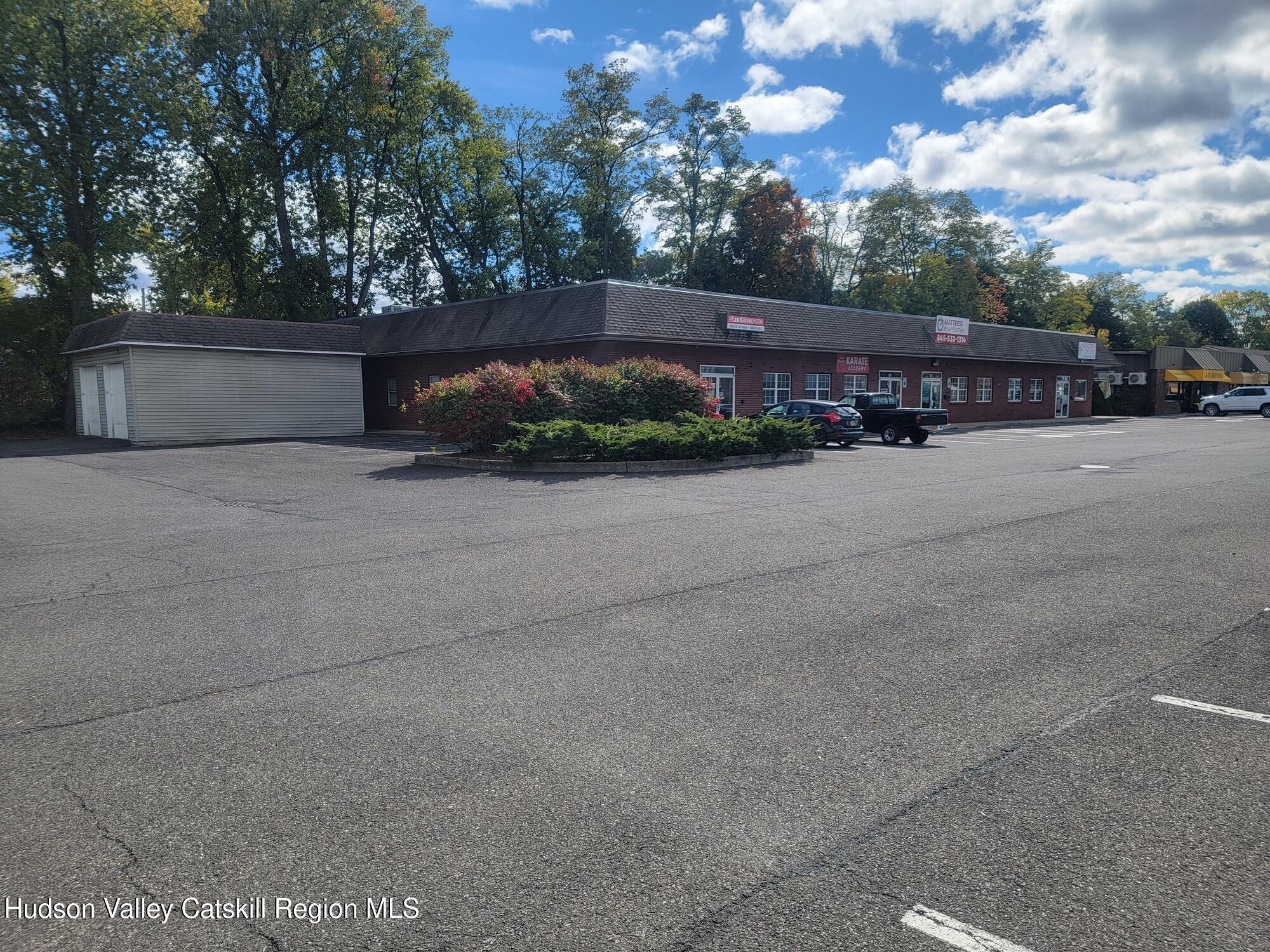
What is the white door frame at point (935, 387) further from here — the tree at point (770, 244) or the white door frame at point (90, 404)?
the white door frame at point (90, 404)

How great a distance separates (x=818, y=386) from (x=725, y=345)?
245 inches

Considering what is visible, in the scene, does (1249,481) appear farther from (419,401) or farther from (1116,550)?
(419,401)

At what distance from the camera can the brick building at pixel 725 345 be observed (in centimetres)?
2855

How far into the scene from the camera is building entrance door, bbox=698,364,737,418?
30.5 metres

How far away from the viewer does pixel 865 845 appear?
3186 millimetres

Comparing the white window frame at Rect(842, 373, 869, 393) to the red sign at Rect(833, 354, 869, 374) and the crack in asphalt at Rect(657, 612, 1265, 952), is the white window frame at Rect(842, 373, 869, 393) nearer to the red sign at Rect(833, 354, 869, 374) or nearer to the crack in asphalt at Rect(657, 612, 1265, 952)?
the red sign at Rect(833, 354, 869, 374)

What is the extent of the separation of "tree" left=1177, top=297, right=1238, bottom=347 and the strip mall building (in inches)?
3412

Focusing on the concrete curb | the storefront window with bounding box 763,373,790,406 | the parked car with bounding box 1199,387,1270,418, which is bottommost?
the concrete curb

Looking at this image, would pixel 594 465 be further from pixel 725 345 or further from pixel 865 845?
pixel 725 345

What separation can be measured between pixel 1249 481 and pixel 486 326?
963 inches

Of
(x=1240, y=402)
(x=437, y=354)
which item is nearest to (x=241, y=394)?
(x=437, y=354)

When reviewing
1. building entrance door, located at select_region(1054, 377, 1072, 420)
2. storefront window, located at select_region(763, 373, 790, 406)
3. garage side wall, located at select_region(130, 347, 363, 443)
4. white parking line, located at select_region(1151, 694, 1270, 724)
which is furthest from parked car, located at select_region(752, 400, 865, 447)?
building entrance door, located at select_region(1054, 377, 1072, 420)

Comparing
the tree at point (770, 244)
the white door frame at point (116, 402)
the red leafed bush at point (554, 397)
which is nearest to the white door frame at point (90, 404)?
the white door frame at point (116, 402)

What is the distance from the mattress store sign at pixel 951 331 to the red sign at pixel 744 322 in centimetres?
1234
